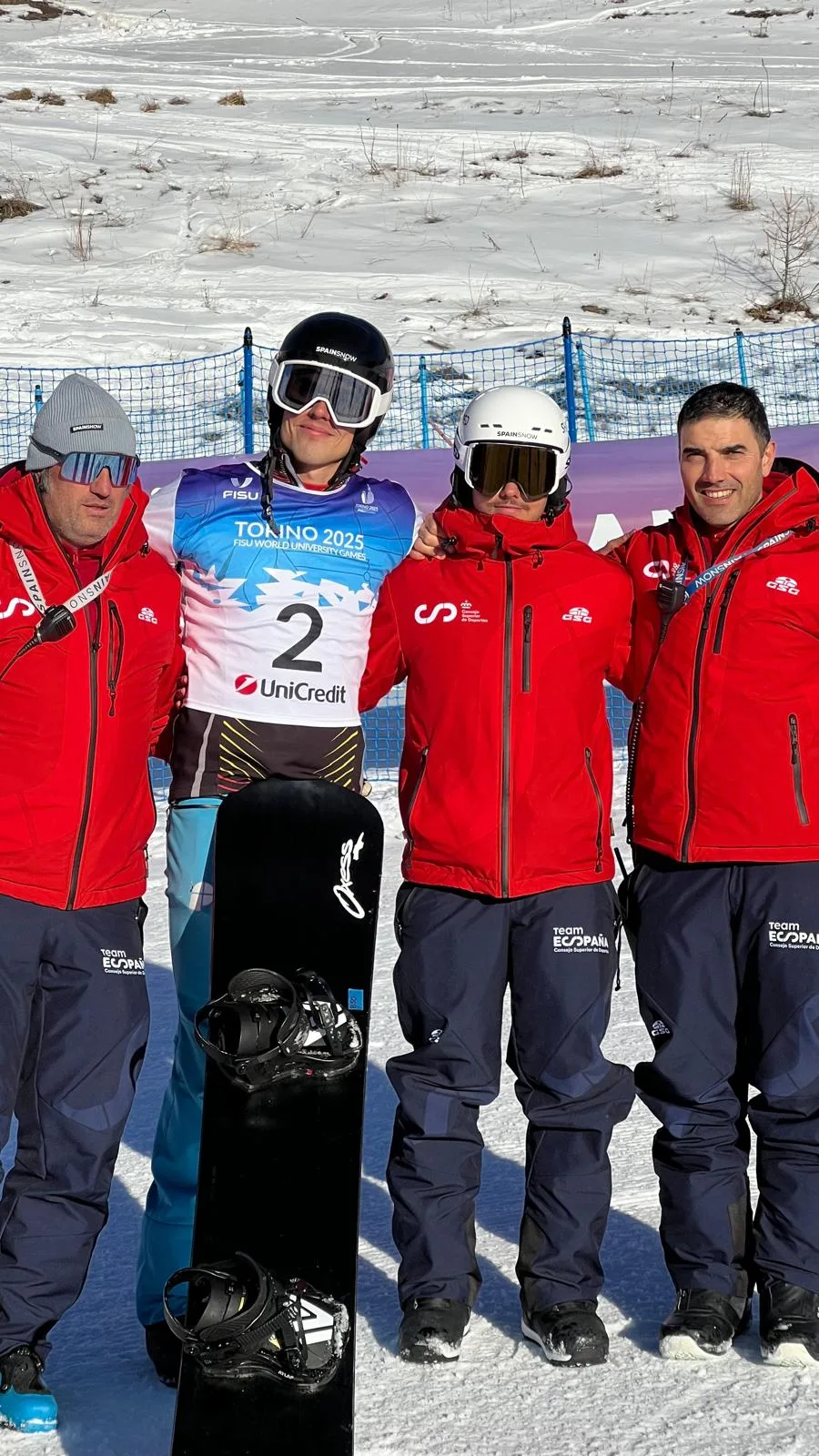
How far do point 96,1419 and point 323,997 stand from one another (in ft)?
2.86

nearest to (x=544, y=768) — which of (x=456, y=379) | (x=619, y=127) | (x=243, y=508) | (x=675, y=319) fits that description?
(x=243, y=508)

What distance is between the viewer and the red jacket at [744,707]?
3.04 metres

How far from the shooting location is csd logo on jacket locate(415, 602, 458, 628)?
10.2ft

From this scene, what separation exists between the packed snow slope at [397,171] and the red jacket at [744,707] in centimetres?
1198

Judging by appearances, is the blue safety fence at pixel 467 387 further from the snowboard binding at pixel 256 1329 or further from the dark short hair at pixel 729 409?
the snowboard binding at pixel 256 1329

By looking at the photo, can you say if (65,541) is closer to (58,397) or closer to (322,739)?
(58,397)

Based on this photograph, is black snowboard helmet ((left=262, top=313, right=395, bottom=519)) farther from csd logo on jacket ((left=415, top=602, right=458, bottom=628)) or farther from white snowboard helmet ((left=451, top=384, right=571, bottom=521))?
csd logo on jacket ((left=415, top=602, right=458, bottom=628))

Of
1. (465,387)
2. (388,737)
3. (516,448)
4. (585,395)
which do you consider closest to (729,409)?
(516,448)

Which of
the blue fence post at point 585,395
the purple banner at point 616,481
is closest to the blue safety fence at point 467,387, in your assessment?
the blue fence post at point 585,395

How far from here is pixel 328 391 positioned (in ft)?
10.3

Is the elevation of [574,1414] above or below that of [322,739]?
below

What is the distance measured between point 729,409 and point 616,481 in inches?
149

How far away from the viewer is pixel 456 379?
14.1 meters

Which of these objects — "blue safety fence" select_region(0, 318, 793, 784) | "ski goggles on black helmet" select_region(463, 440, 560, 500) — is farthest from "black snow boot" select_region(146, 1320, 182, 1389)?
"blue safety fence" select_region(0, 318, 793, 784)
